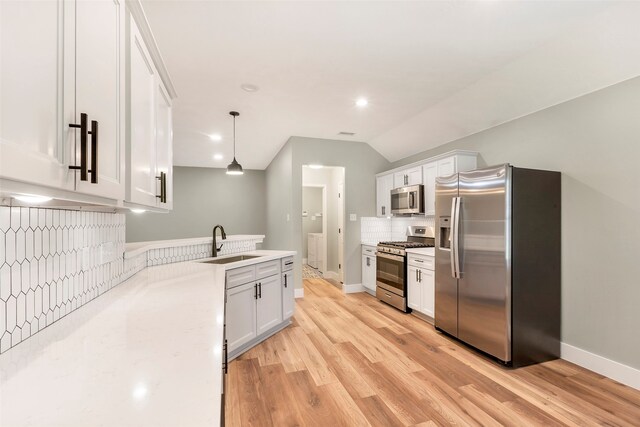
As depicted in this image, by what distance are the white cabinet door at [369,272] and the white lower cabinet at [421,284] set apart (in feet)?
3.12

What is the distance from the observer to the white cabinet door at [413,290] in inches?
154

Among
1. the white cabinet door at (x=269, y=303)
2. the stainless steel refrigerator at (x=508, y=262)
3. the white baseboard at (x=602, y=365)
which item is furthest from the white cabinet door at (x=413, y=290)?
the white cabinet door at (x=269, y=303)

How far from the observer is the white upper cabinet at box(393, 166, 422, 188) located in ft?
14.7

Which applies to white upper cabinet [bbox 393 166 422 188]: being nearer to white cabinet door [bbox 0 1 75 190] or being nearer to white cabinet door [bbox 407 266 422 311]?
→ white cabinet door [bbox 407 266 422 311]

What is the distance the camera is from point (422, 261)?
3861 millimetres

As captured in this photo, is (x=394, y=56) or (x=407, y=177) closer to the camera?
(x=394, y=56)

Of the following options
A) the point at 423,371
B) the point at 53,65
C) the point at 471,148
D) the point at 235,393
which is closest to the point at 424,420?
the point at 423,371

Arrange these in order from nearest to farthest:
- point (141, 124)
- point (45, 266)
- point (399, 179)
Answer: point (45, 266)
point (141, 124)
point (399, 179)

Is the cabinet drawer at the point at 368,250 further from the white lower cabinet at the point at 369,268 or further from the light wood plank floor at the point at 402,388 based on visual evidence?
the light wood plank floor at the point at 402,388

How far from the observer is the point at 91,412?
0.69 meters

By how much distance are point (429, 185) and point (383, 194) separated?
1.12 metres

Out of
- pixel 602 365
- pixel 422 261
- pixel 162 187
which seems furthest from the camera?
pixel 422 261

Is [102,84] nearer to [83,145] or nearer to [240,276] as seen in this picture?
[83,145]

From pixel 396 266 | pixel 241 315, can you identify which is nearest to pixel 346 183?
pixel 396 266
